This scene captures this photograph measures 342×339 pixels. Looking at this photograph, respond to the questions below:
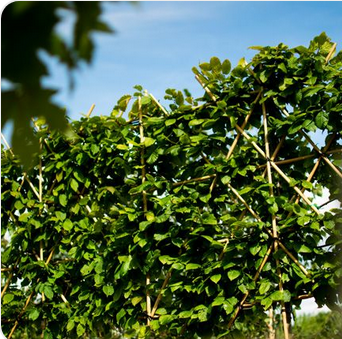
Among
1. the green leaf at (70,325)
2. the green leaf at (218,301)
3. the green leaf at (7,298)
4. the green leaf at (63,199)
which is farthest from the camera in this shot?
the green leaf at (7,298)

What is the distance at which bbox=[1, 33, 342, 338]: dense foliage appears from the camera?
9.60 ft

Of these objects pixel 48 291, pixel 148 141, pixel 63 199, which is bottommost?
pixel 48 291

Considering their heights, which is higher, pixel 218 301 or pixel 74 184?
pixel 74 184

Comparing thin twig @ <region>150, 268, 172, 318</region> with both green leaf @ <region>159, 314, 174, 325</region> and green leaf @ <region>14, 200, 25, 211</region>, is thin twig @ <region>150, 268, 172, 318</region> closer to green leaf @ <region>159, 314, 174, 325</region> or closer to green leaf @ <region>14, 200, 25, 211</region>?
green leaf @ <region>159, 314, 174, 325</region>

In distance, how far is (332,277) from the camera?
275 cm

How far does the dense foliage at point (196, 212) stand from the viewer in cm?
293

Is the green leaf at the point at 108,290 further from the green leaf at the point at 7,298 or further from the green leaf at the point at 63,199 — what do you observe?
the green leaf at the point at 7,298

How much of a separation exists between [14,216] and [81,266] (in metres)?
0.74

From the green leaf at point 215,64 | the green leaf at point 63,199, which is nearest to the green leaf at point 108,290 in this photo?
the green leaf at point 63,199

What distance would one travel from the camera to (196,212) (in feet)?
10.3

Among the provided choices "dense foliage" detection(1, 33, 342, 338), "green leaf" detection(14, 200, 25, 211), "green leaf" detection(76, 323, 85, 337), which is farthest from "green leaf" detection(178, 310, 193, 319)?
"green leaf" detection(14, 200, 25, 211)

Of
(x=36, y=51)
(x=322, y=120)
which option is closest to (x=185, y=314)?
(x=322, y=120)

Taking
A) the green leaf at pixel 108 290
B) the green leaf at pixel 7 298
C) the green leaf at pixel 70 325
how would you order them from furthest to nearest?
the green leaf at pixel 7 298
the green leaf at pixel 70 325
the green leaf at pixel 108 290

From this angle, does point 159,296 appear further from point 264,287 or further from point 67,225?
point 67,225
